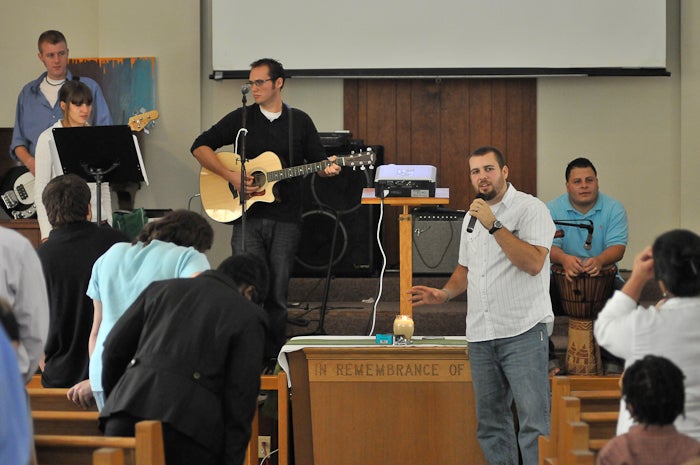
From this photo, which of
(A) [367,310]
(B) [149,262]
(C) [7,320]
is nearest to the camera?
(C) [7,320]

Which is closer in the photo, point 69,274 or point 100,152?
point 69,274

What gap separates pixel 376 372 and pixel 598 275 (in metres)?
→ 1.37

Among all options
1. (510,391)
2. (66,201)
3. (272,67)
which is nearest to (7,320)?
(66,201)

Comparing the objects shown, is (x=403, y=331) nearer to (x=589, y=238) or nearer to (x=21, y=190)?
(x=589, y=238)

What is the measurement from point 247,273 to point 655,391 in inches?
56.3

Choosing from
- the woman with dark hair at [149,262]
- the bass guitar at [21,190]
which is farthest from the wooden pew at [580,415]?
the bass guitar at [21,190]

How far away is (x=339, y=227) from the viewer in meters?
7.46

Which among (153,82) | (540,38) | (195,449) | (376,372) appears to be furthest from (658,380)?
(153,82)

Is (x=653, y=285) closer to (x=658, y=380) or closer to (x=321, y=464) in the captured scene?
(x=321, y=464)

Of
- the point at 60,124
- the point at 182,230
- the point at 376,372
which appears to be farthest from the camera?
the point at 60,124

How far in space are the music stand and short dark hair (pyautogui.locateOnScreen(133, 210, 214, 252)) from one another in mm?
2253

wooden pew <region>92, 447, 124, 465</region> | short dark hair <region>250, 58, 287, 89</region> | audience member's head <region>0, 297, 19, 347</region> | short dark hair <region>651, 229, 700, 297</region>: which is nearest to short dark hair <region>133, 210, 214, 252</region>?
wooden pew <region>92, 447, 124, 465</region>

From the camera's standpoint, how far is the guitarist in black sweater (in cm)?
618

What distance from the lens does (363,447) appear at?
5516 millimetres
